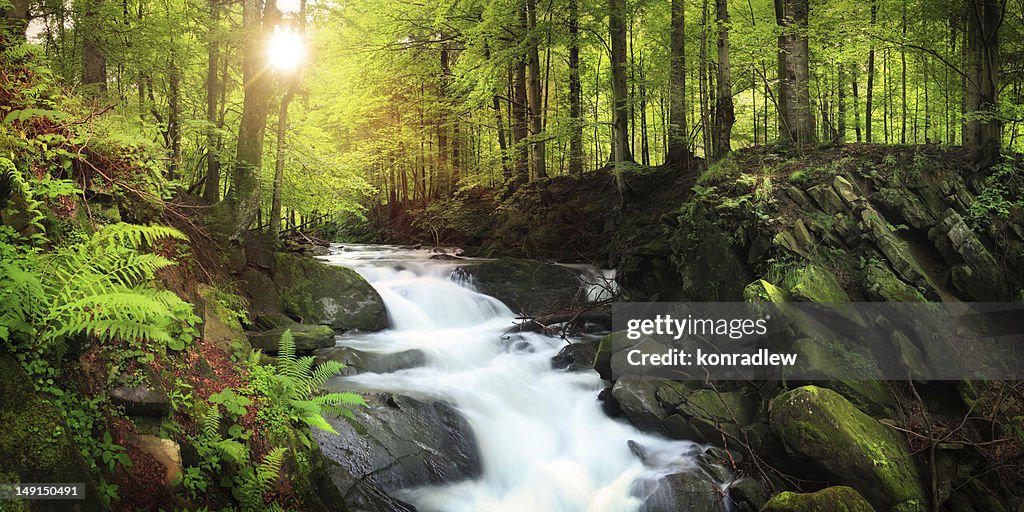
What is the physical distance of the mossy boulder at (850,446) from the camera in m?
5.55

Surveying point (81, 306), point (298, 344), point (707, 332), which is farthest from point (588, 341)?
point (81, 306)

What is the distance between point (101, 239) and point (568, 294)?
32.1 feet

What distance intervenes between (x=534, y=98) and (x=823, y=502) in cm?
1375

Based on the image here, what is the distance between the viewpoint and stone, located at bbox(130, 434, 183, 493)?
121 inches

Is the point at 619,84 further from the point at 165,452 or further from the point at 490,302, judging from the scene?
the point at 165,452

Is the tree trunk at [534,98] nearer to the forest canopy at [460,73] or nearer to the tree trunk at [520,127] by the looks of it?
the forest canopy at [460,73]

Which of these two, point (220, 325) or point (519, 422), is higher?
point (220, 325)

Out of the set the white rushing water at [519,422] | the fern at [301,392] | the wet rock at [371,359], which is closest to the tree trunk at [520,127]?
the white rushing water at [519,422]

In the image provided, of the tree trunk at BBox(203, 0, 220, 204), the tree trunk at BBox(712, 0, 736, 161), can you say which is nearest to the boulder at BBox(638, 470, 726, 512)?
the tree trunk at BBox(712, 0, 736, 161)

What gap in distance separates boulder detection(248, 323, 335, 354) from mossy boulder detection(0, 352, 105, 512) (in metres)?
4.72

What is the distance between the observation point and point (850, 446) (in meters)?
5.65

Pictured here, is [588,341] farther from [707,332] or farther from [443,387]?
[443,387]

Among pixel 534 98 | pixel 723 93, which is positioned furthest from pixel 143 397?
pixel 534 98

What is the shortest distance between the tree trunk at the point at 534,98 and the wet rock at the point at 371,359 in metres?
8.11
